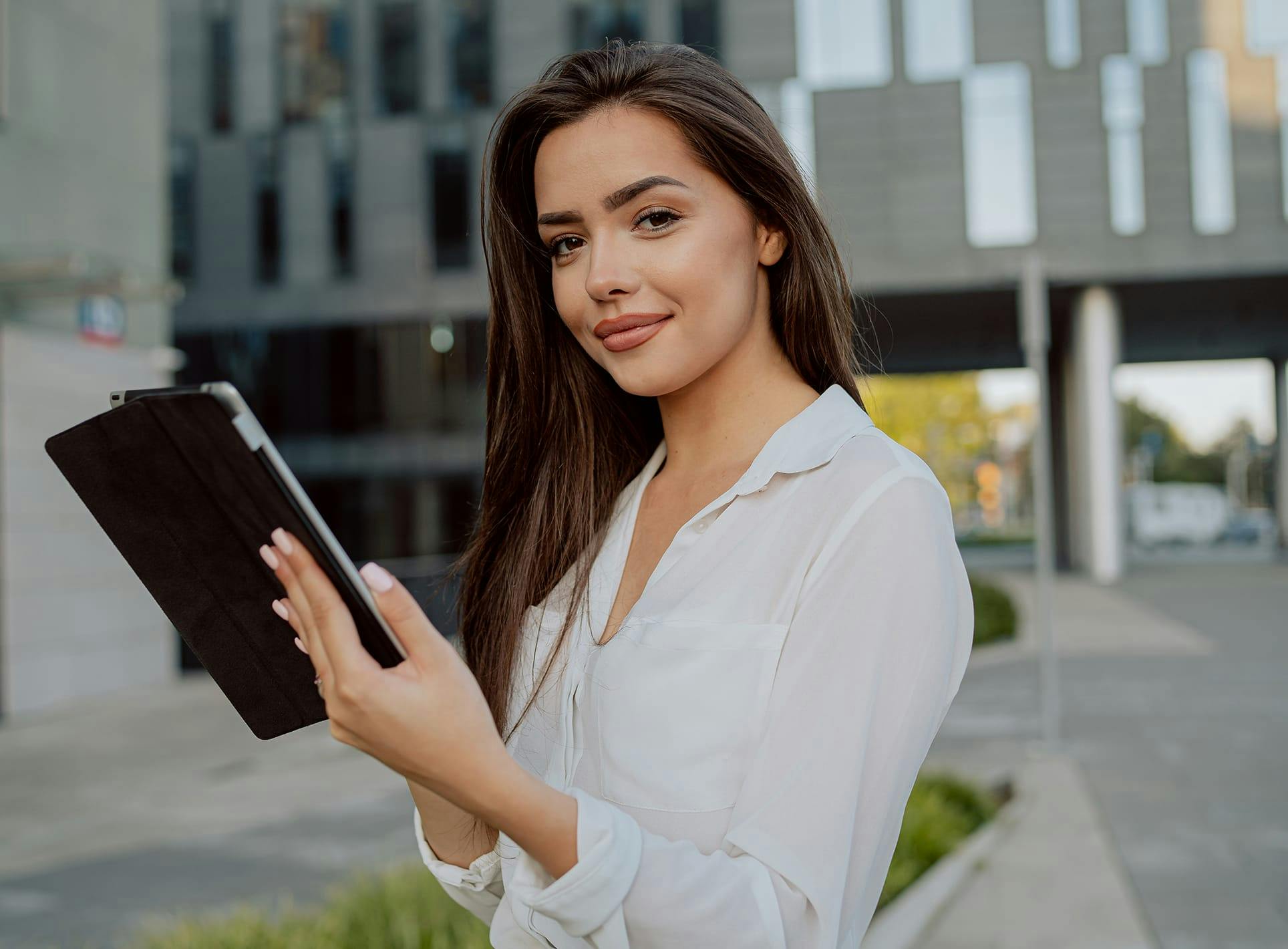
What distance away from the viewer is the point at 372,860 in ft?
20.0

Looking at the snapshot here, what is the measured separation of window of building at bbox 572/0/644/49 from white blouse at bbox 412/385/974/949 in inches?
933

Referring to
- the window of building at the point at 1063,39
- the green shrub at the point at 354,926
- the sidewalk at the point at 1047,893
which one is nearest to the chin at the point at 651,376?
the green shrub at the point at 354,926

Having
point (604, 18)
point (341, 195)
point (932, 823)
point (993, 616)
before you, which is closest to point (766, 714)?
point (932, 823)

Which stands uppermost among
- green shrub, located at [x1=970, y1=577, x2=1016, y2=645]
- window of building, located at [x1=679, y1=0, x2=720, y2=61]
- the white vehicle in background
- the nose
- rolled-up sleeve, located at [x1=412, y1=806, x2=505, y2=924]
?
window of building, located at [x1=679, y1=0, x2=720, y2=61]

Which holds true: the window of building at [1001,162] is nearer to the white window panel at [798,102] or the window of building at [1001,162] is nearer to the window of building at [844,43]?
the window of building at [844,43]

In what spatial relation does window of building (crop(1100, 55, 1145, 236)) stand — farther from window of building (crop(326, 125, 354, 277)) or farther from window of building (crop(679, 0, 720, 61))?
window of building (crop(326, 125, 354, 277))

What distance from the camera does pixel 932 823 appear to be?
218 inches

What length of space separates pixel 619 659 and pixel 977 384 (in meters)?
45.1

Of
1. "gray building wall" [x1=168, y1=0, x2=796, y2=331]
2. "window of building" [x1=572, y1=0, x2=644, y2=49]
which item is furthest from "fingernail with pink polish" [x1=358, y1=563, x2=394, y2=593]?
"window of building" [x1=572, y1=0, x2=644, y2=49]

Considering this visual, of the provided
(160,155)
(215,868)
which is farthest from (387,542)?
(215,868)

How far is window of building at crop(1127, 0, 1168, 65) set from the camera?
23.4 m

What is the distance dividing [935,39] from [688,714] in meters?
24.3

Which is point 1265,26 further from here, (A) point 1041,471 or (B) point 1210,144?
(A) point 1041,471

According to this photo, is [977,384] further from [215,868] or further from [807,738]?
[807,738]
